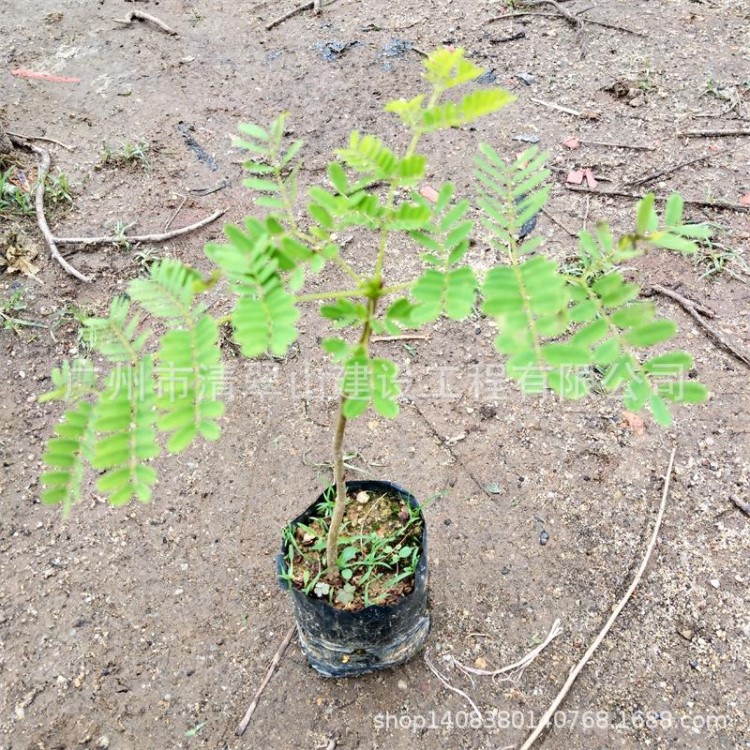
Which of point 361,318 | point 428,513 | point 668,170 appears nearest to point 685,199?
point 668,170

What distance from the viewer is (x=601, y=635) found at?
80.4 inches

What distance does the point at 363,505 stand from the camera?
2023mm

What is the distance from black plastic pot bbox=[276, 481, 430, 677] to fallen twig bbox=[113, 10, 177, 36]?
412cm

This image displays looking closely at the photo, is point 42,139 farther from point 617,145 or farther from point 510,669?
point 510,669

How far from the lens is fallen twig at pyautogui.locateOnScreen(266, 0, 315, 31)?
15.6ft

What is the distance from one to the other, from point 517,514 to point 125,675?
4.50 feet

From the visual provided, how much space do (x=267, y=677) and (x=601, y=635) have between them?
40.5 inches

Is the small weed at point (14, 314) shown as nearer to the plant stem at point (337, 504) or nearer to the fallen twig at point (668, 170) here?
the plant stem at point (337, 504)

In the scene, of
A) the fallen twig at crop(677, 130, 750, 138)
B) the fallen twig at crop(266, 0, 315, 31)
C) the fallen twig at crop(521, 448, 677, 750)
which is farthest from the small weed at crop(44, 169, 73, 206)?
the fallen twig at crop(677, 130, 750, 138)

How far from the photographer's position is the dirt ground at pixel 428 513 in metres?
1.93

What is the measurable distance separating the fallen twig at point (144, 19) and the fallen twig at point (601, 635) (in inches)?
174

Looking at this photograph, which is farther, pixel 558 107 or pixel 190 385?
pixel 558 107

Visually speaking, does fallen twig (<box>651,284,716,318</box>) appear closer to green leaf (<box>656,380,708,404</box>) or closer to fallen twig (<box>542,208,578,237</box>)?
fallen twig (<box>542,208,578,237</box>)

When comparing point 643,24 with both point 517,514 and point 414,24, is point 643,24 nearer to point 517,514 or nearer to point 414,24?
point 414,24
